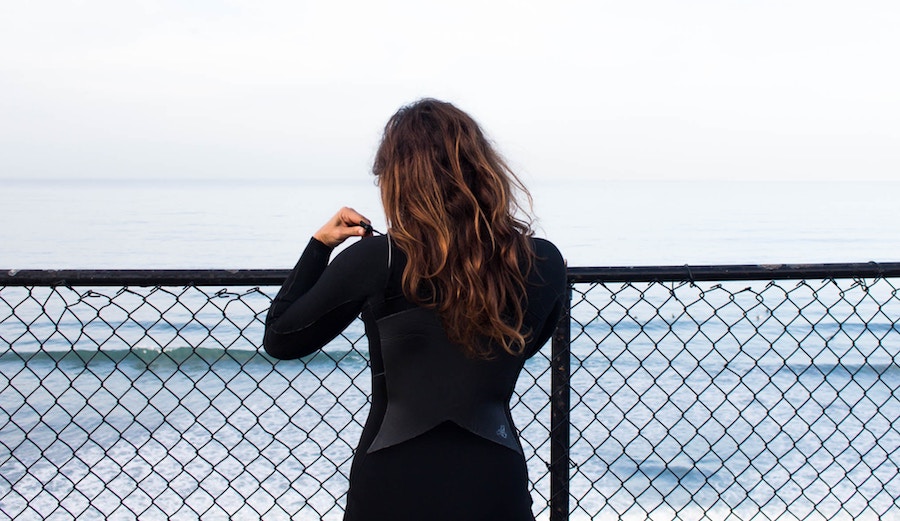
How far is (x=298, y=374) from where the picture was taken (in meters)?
3.53

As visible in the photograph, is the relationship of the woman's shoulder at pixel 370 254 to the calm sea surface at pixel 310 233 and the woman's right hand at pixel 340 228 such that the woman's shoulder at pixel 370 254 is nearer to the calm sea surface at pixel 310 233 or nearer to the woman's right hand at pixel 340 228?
the woman's right hand at pixel 340 228

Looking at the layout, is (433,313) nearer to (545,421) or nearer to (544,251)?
(544,251)

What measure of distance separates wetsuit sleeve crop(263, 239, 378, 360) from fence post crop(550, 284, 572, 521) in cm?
79

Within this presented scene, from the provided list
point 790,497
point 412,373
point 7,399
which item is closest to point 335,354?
point 7,399

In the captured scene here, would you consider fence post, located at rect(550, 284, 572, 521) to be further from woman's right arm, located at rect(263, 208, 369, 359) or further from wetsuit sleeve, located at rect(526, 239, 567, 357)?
woman's right arm, located at rect(263, 208, 369, 359)

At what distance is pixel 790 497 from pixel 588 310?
903 centimetres

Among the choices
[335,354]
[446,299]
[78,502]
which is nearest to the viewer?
[446,299]

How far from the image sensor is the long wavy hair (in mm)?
1580

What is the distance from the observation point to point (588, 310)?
14.8 metres

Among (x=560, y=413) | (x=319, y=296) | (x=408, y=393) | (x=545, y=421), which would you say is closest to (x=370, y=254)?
(x=319, y=296)

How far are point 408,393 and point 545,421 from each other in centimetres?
633

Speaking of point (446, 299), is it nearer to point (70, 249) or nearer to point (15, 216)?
point (70, 249)

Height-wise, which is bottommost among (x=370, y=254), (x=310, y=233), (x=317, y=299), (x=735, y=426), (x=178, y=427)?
(x=310, y=233)

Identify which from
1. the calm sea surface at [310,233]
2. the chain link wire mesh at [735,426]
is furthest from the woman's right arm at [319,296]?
the calm sea surface at [310,233]
